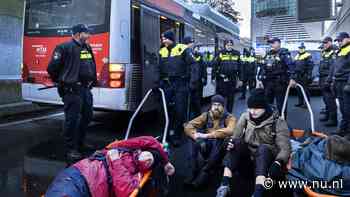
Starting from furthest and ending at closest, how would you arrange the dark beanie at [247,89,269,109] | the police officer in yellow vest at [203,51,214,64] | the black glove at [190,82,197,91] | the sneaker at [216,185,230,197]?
1. the police officer in yellow vest at [203,51,214,64]
2. the black glove at [190,82,197,91]
3. the dark beanie at [247,89,269,109]
4. the sneaker at [216,185,230,197]

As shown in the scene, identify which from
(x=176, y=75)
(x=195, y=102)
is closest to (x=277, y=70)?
(x=195, y=102)

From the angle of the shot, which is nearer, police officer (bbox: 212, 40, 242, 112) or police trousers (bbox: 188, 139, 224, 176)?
police trousers (bbox: 188, 139, 224, 176)

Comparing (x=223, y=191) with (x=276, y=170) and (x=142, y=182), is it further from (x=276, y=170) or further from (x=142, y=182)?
(x=142, y=182)

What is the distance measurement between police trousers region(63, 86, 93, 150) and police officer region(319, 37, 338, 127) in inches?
192

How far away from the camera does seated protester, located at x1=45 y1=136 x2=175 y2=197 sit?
286 cm

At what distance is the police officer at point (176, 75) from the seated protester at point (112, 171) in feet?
10.7

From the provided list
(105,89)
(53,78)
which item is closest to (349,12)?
(105,89)

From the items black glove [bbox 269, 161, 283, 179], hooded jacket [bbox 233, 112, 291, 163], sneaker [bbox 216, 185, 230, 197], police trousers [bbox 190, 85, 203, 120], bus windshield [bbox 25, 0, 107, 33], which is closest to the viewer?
black glove [bbox 269, 161, 283, 179]

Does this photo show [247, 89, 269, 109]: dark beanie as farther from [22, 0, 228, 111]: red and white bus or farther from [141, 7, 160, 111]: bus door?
[141, 7, 160, 111]: bus door

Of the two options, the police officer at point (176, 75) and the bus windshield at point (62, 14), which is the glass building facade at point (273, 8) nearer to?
the bus windshield at point (62, 14)

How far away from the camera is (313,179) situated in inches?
139

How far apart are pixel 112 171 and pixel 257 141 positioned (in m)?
1.78

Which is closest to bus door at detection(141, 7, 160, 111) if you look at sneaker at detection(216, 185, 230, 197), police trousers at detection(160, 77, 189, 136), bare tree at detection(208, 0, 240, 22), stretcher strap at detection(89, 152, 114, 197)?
police trousers at detection(160, 77, 189, 136)

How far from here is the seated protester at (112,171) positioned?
9.39 feet
